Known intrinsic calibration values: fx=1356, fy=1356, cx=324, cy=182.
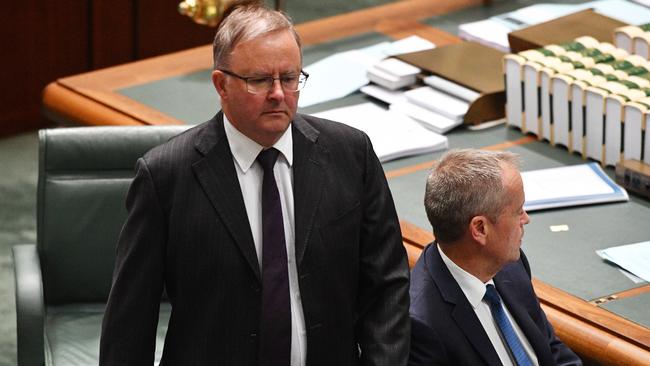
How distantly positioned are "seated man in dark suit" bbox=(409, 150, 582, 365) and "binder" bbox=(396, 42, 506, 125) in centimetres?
123

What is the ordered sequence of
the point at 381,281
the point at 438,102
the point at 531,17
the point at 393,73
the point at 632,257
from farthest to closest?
the point at 531,17 < the point at 393,73 < the point at 438,102 < the point at 632,257 < the point at 381,281

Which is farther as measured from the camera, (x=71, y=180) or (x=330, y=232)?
(x=71, y=180)

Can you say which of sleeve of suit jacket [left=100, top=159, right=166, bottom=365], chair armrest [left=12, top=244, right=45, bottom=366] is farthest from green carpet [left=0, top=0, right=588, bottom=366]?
sleeve of suit jacket [left=100, top=159, right=166, bottom=365]

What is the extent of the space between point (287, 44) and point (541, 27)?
2147 mm

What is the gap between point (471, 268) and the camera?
2732 mm

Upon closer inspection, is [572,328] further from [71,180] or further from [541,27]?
[541,27]

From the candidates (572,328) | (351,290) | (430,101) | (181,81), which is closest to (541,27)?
(430,101)

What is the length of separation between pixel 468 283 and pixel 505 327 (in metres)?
0.12

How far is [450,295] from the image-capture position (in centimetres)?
269

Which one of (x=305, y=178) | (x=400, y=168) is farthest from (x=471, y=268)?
(x=400, y=168)

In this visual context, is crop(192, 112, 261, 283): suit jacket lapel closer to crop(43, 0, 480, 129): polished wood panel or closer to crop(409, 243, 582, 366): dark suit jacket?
crop(409, 243, 582, 366): dark suit jacket

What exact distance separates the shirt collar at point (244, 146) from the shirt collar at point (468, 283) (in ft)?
1.63

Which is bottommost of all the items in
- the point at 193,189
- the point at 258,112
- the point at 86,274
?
the point at 86,274

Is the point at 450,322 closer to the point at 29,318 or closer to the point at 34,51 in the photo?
the point at 29,318
